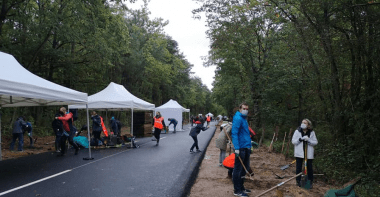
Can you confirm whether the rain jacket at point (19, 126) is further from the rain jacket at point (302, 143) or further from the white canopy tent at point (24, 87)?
the rain jacket at point (302, 143)

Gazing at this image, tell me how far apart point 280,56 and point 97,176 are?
41.7 feet

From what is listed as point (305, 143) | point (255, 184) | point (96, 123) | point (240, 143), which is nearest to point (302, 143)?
point (305, 143)

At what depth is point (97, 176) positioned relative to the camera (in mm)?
→ 6832

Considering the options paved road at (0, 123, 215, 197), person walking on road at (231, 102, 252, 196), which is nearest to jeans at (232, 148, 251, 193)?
person walking on road at (231, 102, 252, 196)

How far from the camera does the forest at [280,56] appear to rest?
8.06 meters

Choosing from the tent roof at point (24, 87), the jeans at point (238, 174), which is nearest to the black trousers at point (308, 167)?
the jeans at point (238, 174)

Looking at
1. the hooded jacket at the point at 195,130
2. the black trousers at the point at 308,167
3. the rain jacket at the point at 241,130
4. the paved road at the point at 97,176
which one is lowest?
the paved road at the point at 97,176

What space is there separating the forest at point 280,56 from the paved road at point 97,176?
4.59 m

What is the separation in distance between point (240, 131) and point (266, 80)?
35.1ft

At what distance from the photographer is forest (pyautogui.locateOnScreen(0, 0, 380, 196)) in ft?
26.5

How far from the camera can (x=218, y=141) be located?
7.97 meters

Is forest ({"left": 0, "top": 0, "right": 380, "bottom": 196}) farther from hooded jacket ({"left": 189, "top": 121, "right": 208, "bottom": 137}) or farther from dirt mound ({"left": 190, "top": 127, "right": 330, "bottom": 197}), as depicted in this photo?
hooded jacket ({"left": 189, "top": 121, "right": 208, "bottom": 137})

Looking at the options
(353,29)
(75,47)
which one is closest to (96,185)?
(353,29)

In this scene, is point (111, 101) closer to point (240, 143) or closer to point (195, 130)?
point (195, 130)
